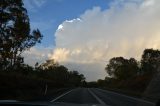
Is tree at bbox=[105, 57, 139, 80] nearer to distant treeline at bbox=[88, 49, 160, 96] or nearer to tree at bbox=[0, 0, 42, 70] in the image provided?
distant treeline at bbox=[88, 49, 160, 96]

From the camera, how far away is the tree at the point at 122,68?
16250cm

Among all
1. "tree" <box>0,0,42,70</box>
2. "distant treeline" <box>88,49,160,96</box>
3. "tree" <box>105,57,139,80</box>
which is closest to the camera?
"tree" <box>0,0,42,70</box>

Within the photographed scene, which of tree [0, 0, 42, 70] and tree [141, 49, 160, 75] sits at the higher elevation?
tree [141, 49, 160, 75]

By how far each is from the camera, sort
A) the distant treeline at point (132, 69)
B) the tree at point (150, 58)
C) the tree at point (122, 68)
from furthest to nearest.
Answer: the tree at point (122, 68)
the tree at point (150, 58)
the distant treeline at point (132, 69)

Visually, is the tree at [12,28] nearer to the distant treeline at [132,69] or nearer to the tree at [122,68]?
the distant treeline at [132,69]

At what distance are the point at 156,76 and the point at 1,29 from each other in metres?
52.8

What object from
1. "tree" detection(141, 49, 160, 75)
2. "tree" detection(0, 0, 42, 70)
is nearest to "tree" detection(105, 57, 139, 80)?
"tree" detection(141, 49, 160, 75)

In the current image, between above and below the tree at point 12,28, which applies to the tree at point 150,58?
above

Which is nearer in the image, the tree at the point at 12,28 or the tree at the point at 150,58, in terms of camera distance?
the tree at the point at 12,28

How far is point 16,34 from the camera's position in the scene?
188ft

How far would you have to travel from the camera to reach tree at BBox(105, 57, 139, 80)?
16250 cm

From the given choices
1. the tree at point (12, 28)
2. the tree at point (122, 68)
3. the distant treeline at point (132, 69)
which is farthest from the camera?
the tree at point (122, 68)

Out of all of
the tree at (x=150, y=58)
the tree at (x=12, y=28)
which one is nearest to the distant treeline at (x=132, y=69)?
the tree at (x=150, y=58)

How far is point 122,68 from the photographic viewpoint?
17062 centimetres
